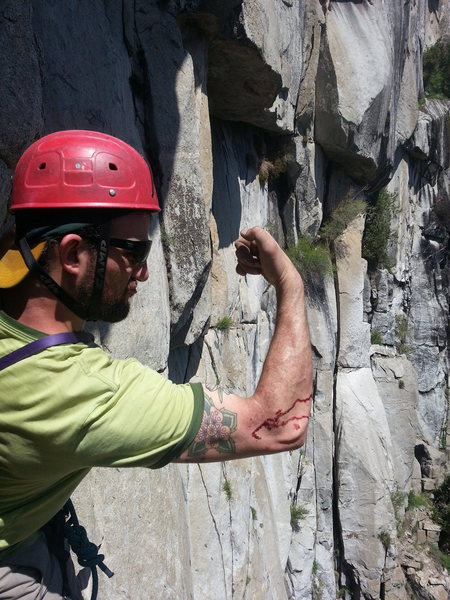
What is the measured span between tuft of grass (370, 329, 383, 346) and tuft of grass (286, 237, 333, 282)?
3.52 meters

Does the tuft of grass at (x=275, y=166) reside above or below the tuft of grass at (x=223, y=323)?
above

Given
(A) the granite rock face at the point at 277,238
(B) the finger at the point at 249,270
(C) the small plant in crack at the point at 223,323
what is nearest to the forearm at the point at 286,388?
(B) the finger at the point at 249,270

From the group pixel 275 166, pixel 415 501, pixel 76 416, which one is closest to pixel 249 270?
pixel 76 416

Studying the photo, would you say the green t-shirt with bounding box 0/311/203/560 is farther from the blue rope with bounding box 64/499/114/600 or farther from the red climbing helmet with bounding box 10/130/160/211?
the blue rope with bounding box 64/499/114/600

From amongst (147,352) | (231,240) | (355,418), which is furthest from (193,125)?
(355,418)

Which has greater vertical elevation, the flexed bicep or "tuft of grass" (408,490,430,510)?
the flexed bicep

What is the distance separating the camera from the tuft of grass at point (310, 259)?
11488 millimetres

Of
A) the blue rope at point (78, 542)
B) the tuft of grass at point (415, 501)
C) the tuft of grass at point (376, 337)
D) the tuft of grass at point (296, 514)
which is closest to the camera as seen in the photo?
the blue rope at point (78, 542)

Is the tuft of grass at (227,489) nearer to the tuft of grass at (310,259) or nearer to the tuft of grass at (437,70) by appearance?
the tuft of grass at (310,259)

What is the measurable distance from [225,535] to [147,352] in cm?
326

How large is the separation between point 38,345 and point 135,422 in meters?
0.34

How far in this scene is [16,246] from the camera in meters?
1.70

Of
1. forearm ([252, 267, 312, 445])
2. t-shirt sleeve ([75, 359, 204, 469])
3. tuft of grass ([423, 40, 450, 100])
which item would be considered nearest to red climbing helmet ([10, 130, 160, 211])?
t-shirt sleeve ([75, 359, 204, 469])

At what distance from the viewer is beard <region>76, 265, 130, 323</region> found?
166 cm
